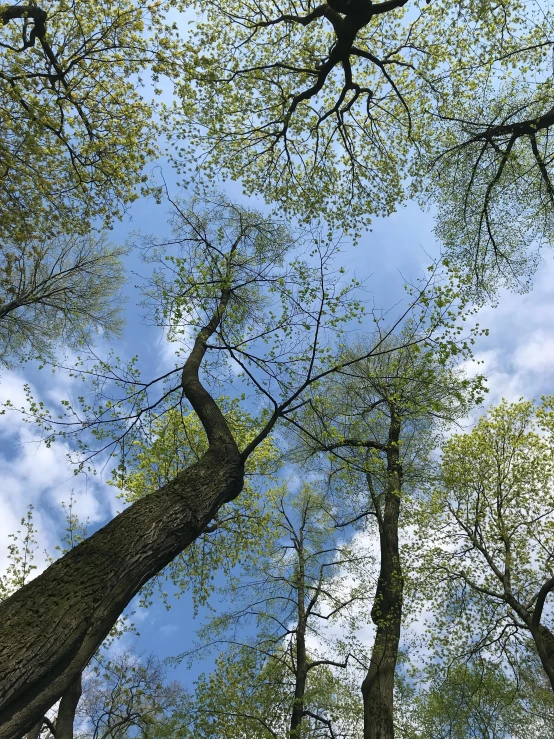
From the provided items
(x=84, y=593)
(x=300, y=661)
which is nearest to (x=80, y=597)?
(x=84, y=593)

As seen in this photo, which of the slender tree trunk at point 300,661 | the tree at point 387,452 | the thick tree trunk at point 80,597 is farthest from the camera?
the slender tree trunk at point 300,661

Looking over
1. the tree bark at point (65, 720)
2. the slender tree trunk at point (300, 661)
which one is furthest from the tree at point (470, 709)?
the tree bark at point (65, 720)

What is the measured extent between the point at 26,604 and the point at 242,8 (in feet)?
33.8

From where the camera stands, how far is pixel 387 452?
11.0 meters

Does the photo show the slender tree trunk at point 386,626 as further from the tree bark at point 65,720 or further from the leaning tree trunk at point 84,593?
the tree bark at point 65,720

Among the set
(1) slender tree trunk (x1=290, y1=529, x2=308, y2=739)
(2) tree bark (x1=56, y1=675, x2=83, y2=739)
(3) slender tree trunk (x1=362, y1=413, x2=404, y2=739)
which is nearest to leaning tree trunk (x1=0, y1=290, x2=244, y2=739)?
(3) slender tree trunk (x1=362, y1=413, x2=404, y2=739)

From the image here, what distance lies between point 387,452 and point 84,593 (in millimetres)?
9022

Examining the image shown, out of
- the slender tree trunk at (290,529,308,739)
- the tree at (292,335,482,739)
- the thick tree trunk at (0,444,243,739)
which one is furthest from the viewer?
the slender tree trunk at (290,529,308,739)

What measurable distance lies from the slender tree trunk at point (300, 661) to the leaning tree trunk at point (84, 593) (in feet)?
28.2

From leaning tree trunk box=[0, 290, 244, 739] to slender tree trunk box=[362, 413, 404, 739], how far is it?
4175 millimetres

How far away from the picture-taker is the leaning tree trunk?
2387 mm

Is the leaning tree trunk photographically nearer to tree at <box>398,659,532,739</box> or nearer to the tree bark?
the tree bark

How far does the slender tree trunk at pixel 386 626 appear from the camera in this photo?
23.9 feet

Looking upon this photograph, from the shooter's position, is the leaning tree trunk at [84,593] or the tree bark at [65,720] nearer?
the leaning tree trunk at [84,593]
